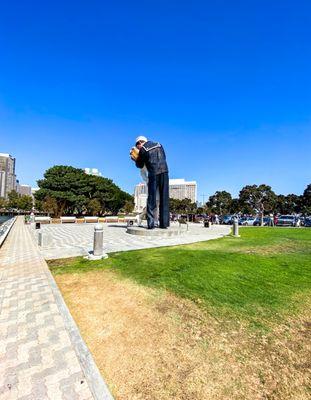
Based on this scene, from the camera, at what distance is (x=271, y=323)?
3.82 metres

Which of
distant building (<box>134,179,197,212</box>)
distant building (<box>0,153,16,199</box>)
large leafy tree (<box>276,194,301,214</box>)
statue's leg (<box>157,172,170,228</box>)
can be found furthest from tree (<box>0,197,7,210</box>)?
large leafy tree (<box>276,194,301,214</box>)

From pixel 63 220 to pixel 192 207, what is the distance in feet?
143

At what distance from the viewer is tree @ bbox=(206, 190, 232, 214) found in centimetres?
6500

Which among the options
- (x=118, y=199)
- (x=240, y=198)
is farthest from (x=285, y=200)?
(x=118, y=199)

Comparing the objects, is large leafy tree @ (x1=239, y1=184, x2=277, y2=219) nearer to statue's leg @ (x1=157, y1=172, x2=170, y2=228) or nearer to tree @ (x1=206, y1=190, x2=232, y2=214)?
tree @ (x1=206, y1=190, x2=232, y2=214)

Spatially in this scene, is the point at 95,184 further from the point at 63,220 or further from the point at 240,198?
the point at 240,198

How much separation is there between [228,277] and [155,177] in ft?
37.3

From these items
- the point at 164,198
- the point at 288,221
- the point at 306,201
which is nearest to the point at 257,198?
the point at 306,201

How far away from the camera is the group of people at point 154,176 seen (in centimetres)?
1668

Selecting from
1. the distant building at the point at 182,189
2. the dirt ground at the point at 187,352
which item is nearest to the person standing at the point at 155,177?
the dirt ground at the point at 187,352

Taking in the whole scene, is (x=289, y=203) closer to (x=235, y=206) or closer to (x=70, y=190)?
(x=235, y=206)

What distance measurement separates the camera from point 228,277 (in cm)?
602

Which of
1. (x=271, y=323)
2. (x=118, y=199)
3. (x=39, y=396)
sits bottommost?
(x=39, y=396)

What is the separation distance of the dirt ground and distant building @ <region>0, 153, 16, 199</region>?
413ft
